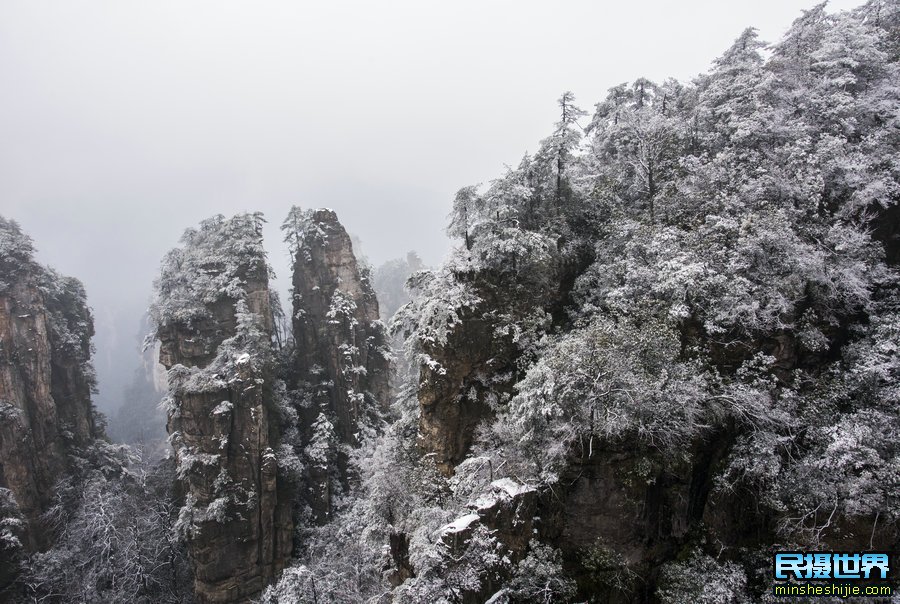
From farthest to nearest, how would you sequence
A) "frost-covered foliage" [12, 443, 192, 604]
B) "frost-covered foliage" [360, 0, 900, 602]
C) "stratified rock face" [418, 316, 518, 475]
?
1. "frost-covered foliage" [12, 443, 192, 604]
2. "stratified rock face" [418, 316, 518, 475]
3. "frost-covered foliage" [360, 0, 900, 602]

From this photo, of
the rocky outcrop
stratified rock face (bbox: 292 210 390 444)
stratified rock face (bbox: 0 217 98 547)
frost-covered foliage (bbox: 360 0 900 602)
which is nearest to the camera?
frost-covered foliage (bbox: 360 0 900 602)

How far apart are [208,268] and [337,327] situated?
12018 millimetres

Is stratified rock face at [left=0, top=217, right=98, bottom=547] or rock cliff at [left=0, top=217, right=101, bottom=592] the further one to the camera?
stratified rock face at [left=0, top=217, right=98, bottom=547]

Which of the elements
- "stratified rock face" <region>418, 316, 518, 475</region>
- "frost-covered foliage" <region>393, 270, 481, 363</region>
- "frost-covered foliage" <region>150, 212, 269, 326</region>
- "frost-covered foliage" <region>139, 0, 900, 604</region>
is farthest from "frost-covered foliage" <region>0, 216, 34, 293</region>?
"stratified rock face" <region>418, 316, 518, 475</region>

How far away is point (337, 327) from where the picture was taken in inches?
1538

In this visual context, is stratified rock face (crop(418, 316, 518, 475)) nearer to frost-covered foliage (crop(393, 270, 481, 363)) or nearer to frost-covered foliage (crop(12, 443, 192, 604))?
frost-covered foliage (crop(393, 270, 481, 363))

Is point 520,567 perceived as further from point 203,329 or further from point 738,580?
point 203,329

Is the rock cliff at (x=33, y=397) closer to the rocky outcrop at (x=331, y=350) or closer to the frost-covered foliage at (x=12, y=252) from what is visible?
the frost-covered foliage at (x=12, y=252)

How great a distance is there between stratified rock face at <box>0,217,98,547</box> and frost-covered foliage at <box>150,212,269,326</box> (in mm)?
8222

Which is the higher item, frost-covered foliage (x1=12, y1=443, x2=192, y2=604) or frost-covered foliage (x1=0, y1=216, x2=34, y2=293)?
frost-covered foliage (x1=0, y1=216, x2=34, y2=293)

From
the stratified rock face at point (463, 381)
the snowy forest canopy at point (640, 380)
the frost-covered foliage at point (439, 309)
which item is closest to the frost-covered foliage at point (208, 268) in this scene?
the snowy forest canopy at point (640, 380)

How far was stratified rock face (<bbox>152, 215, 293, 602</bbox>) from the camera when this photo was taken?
29.0m

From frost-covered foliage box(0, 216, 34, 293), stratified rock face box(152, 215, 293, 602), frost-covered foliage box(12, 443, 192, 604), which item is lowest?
frost-covered foliage box(12, 443, 192, 604)

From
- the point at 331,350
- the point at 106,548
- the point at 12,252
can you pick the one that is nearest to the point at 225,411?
the point at 331,350
